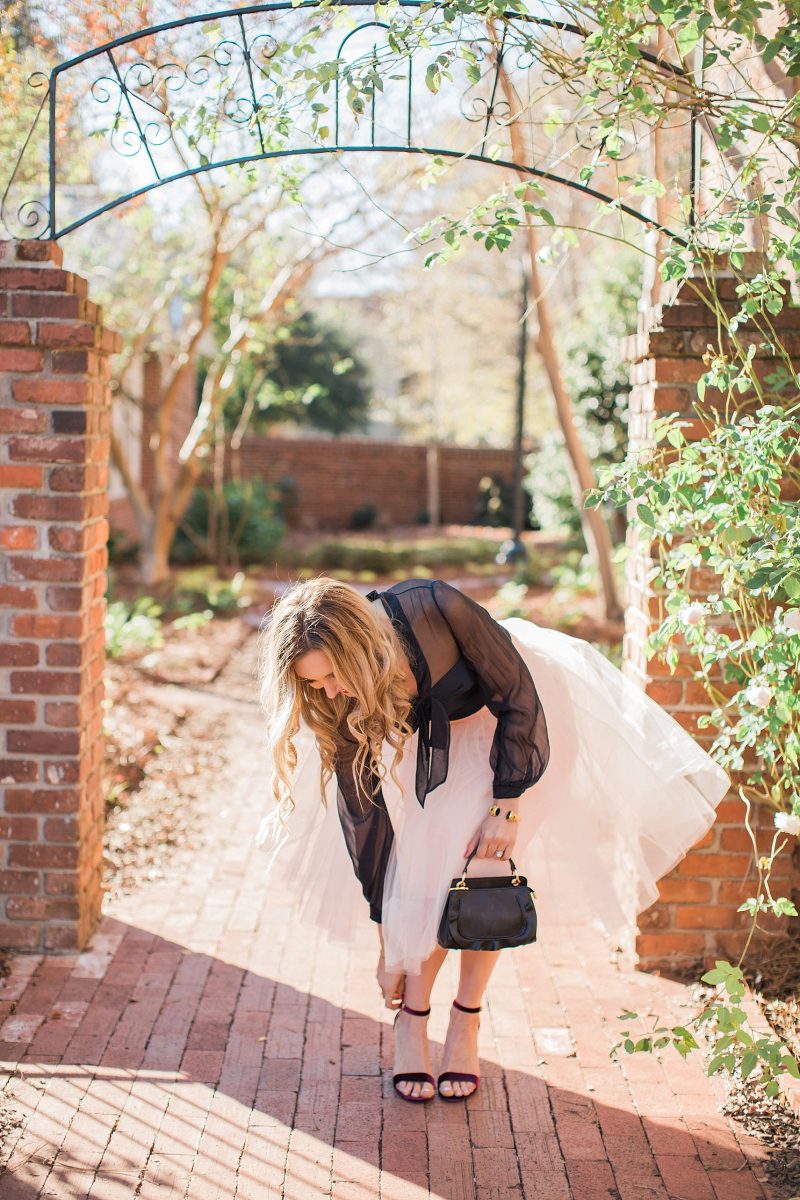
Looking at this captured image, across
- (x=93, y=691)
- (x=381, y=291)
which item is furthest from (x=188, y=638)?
(x=381, y=291)

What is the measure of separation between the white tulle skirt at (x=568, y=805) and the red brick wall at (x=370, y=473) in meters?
18.4

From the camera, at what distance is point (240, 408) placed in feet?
61.4

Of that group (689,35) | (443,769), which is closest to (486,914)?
(443,769)

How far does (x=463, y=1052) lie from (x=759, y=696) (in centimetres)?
121

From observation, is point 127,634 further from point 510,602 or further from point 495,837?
point 495,837

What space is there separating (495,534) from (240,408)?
4.90 meters

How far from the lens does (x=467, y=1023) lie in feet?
9.83

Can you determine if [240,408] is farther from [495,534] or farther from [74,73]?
[74,73]

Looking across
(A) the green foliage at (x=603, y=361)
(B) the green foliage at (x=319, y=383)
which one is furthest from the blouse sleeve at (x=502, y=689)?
(B) the green foliage at (x=319, y=383)

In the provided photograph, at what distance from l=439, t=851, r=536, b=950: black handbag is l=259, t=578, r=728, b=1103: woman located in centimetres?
4

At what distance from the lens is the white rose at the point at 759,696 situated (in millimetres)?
2773

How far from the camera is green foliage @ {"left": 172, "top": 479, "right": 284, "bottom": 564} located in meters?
Result: 13.9

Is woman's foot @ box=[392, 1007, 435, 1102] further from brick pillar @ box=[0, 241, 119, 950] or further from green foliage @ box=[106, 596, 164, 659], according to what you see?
green foliage @ box=[106, 596, 164, 659]

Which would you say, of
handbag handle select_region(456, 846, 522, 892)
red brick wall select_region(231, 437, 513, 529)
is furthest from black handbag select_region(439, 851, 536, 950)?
red brick wall select_region(231, 437, 513, 529)
